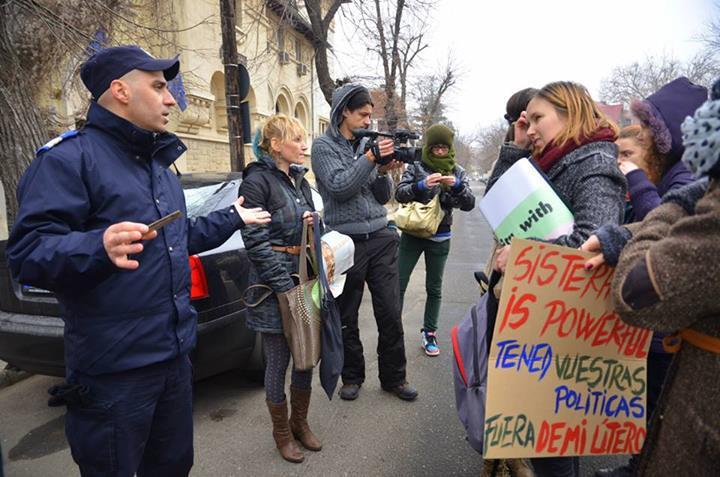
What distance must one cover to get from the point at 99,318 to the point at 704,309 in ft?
5.66

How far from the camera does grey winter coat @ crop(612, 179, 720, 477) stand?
97cm

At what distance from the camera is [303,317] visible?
7.76 ft

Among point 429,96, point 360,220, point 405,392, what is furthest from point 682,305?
point 429,96

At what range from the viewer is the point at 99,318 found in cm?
150

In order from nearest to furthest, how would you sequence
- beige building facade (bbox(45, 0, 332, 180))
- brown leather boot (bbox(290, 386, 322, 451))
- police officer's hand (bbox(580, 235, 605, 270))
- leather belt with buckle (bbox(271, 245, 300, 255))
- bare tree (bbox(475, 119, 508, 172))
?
police officer's hand (bbox(580, 235, 605, 270)), leather belt with buckle (bbox(271, 245, 300, 255)), brown leather boot (bbox(290, 386, 322, 451)), beige building facade (bbox(45, 0, 332, 180)), bare tree (bbox(475, 119, 508, 172))

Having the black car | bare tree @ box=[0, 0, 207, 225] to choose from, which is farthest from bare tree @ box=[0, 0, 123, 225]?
the black car

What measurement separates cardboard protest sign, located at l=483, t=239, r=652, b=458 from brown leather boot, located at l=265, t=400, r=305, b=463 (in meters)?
1.29

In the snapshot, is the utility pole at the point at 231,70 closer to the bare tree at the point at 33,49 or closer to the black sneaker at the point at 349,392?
the bare tree at the point at 33,49

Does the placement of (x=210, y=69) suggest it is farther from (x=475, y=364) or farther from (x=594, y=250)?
(x=594, y=250)

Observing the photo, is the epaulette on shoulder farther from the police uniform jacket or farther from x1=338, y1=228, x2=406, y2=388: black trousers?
x1=338, y1=228, x2=406, y2=388: black trousers

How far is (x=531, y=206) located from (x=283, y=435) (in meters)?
1.86

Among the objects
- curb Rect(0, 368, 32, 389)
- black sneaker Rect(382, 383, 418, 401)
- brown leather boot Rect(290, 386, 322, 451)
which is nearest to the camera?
brown leather boot Rect(290, 386, 322, 451)

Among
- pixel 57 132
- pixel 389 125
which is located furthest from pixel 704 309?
pixel 389 125

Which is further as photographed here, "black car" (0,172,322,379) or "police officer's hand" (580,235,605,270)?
"black car" (0,172,322,379)
